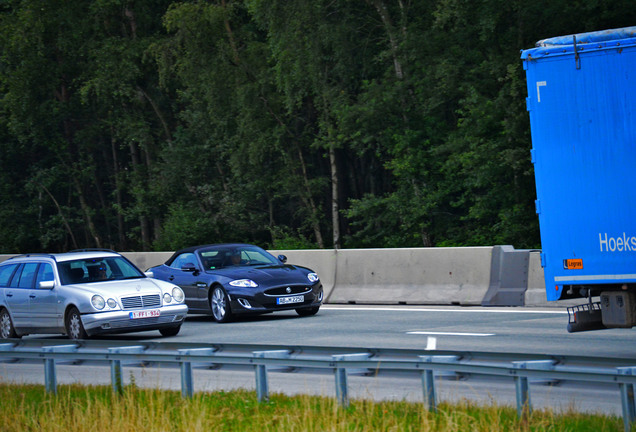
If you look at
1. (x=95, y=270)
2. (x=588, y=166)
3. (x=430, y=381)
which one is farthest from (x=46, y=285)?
(x=430, y=381)

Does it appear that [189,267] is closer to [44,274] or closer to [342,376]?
[44,274]

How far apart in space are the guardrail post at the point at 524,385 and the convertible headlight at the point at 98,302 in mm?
9288

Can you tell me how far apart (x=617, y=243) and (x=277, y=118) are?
91.1 ft

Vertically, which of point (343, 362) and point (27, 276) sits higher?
point (27, 276)

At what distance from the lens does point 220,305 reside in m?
17.5

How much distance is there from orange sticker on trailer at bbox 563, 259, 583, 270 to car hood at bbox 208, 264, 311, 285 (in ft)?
25.1

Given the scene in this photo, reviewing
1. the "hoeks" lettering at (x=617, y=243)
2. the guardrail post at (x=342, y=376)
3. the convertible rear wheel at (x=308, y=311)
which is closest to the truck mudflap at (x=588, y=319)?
the "hoeks" lettering at (x=617, y=243)

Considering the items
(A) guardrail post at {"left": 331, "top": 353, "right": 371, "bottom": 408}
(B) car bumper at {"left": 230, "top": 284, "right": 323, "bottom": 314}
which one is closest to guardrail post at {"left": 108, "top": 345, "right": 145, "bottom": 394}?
(A) guardrail post at {"left": 331, "top": 353, "right": 371, "bottom": 408}

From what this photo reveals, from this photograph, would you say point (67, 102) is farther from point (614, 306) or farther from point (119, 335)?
point (614, 306)

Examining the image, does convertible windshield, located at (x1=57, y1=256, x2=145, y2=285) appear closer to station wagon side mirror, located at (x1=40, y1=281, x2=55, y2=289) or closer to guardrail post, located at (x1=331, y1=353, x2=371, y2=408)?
station wagon side mirror, located at (x1=40, y1=281, x2=55, y2=289)

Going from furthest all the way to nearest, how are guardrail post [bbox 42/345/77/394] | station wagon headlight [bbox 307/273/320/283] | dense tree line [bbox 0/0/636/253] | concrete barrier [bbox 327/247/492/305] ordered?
dense tree line [bbox 0/0/636/253]
concrete barrier [bbox 327/247/492/305]
station wagon headlight [bbox 307/273/320/283]
guardrail post [bbox 42/345/77/394]

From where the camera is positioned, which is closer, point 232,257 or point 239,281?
point 239,281

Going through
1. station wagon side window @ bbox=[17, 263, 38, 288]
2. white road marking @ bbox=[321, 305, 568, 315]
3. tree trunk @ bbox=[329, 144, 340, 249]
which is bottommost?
white road marking @ bbox=[321, 305, 568, 315]

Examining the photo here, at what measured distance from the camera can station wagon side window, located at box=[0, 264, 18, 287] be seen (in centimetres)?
1676
